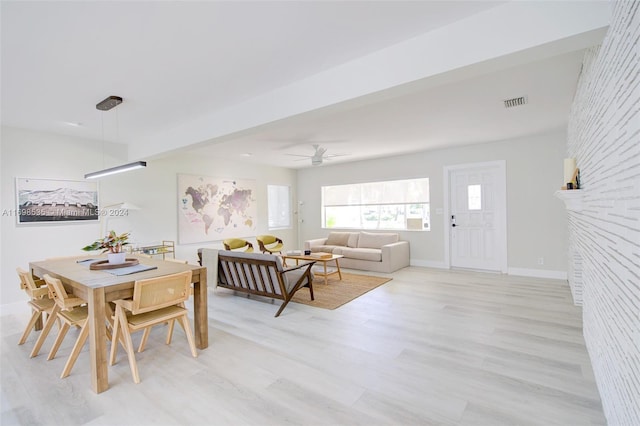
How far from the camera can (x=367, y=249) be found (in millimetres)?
6785

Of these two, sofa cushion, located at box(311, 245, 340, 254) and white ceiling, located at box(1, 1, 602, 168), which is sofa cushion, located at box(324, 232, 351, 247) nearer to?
sofa cushion, located at box(311, 245, 340, 254)

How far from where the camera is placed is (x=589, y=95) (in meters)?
2.36

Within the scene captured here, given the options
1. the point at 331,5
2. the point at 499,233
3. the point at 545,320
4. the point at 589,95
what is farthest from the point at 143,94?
the point at 499,233

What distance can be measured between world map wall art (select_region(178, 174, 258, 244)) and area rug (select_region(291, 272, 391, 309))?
2578 mm

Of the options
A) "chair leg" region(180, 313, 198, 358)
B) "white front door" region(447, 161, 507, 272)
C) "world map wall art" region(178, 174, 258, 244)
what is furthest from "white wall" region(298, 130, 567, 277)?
"chair leg" region(180, 313, 198, 358)

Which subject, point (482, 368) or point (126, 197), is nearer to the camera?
point (482, 368)

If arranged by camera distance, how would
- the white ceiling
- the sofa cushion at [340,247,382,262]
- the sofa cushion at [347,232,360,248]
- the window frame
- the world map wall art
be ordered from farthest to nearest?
the window frame < the sofa cushion at [347,232,360,248] < the sofa cushion at [340,247,382,262] < the world map wall art < the white ceiling

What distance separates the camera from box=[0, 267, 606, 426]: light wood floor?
1.99 meters

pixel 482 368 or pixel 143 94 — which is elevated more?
pixel 143 94

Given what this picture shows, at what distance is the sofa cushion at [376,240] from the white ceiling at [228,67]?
2782mm

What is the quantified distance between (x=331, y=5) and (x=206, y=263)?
157 inches

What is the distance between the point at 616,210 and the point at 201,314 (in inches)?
123

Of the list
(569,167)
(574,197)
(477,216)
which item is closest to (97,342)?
(574,197)

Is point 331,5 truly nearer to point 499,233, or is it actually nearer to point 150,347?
point 150,347
